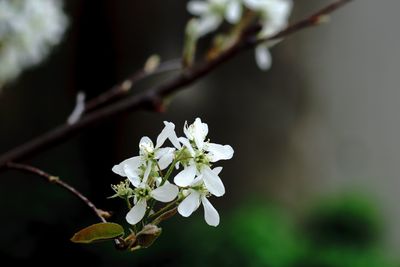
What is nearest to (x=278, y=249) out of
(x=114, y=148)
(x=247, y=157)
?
(x=247, y=157)

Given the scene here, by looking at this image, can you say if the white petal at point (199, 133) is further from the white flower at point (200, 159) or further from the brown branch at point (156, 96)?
the brown branch at point (156, 96)

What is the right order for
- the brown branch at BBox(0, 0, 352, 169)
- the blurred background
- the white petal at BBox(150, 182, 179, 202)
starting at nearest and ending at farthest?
1. the white petal at BBox(150, 182, 179, 202)
2. the brown branch at BBox(0, 0, 352, 169)
3. the blurred background

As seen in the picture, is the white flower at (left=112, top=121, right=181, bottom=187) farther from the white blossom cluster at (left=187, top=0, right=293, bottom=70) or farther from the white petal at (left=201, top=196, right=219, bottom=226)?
the white blossom cluster at (left=187, top=0, right=293, bottom=70)

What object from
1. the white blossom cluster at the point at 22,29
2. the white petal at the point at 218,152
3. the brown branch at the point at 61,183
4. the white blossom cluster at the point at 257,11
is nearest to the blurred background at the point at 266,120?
the white blossom cluster at the point at 22,29

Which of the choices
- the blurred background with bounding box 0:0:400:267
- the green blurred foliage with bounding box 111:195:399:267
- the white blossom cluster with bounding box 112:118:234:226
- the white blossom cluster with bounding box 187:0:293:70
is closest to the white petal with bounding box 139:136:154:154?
the white blossom cluster with bounding box 112:118:234:226

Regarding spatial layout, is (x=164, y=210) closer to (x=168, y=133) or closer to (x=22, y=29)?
(x=168, y=133)
